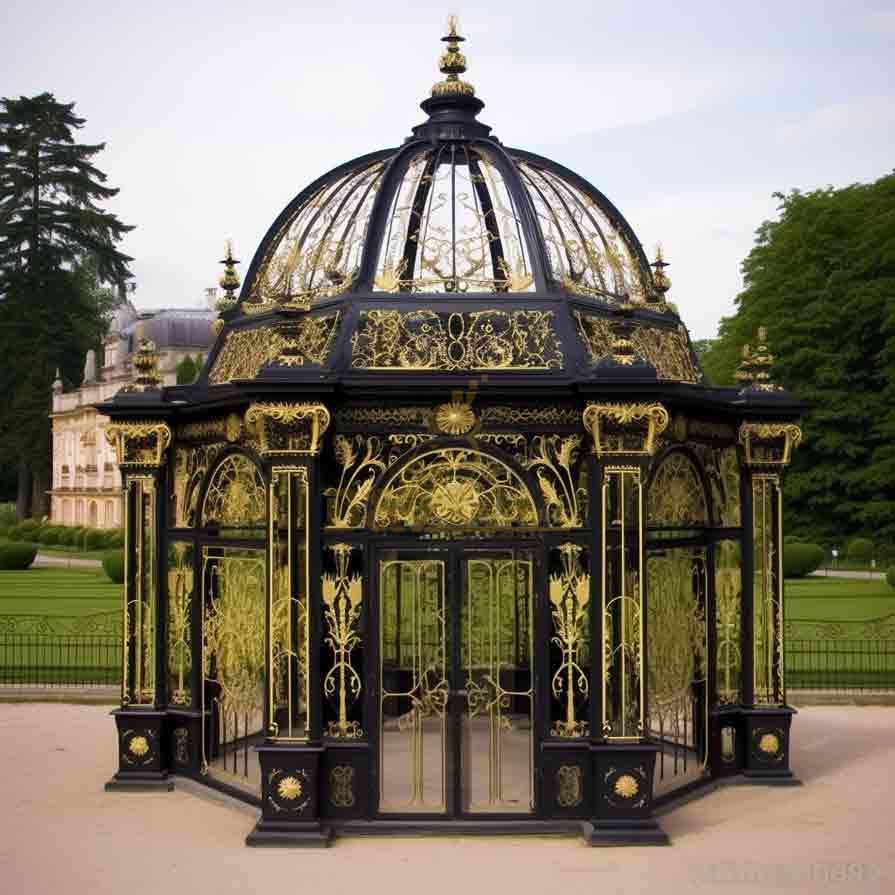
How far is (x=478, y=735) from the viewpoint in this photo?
14641mm

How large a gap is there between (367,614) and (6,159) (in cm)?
6216

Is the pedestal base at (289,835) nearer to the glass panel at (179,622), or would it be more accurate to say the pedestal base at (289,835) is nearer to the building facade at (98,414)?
the glass panel at (179,622)

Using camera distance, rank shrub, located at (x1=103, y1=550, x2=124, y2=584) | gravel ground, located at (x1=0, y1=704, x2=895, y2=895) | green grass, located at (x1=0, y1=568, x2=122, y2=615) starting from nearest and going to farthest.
Result: gravel ground, located at (x1=0, y1=704, x2=895, y2=895), green grass, located at (x1=0, y1=568, x2=122, y2=615), shrub, located at (x1=103, y1=550, x2=124, y2=584)

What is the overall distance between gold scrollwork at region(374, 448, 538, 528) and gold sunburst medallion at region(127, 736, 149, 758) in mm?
3852

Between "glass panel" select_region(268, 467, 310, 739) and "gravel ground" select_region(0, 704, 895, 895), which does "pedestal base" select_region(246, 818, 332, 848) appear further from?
"glass panel" select_region(268, 467, 310, 739)

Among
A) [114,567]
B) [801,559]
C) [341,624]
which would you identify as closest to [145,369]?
[341,624]

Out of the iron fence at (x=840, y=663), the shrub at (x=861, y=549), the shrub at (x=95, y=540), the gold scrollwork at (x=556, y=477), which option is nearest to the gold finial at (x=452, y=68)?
the gold scrollwork at (x=556, y=477)

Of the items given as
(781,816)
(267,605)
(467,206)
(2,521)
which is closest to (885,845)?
(781,816)

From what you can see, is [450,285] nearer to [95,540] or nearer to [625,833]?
[625,833]

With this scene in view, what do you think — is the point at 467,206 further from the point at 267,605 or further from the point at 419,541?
the point at 267,605

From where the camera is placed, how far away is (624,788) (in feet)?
35.3

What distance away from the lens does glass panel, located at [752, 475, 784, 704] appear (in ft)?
43.3

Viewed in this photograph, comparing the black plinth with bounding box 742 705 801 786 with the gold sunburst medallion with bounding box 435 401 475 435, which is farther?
the black plinth with bounding box 742 705 801 786

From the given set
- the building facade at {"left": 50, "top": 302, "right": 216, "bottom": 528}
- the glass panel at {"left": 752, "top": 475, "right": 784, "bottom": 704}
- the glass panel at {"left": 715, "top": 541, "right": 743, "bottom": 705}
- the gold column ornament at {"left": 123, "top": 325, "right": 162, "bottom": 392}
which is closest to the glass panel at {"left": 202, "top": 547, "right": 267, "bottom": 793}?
the gold column ornament at {"left": 123, "top": 325, "right": 162, "bottom": 392}
